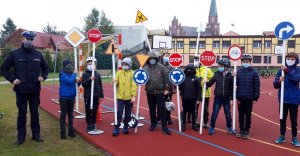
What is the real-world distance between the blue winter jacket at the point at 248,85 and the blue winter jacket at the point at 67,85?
4.09 m

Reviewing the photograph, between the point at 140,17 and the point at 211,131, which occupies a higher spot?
the point at 140,17

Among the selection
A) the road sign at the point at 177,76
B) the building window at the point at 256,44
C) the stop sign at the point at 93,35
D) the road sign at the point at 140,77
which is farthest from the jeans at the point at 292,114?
the building window at the point at 256,44

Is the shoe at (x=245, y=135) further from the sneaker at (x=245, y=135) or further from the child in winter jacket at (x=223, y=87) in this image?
the child in winter jacket at (x=223, y=87)

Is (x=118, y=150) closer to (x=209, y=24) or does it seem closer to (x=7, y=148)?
(x=7, y=148)

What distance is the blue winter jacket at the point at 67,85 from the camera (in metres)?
7.64

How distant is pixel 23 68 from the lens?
6934 mm

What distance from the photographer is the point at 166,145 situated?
712 centimetres

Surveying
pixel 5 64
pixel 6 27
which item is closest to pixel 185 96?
pixel 5 64

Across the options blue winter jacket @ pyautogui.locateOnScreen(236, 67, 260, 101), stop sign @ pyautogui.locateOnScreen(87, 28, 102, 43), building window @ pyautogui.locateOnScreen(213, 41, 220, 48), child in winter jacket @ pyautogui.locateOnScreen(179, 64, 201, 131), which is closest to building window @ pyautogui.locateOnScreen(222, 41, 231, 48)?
building window @ pyautogui.locateOnScreen(213, 41, 220, 48)

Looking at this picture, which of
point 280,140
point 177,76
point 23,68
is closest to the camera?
point 23,68

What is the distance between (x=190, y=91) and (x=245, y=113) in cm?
154

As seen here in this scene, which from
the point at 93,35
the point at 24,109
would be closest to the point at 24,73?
the point at 24,109

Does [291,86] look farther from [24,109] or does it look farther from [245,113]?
[24,109]

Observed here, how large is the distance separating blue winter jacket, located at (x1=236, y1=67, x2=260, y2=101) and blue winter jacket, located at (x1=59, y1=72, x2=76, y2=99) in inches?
161
